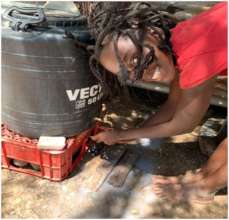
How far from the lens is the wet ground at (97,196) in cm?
233

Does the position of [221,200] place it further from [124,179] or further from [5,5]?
[5,5]

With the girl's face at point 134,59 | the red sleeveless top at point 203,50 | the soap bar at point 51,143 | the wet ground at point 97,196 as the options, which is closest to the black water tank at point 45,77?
the soap bar at point 51,143

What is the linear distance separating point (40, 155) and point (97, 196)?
0.47 m

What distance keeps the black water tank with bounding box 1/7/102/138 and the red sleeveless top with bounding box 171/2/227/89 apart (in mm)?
538

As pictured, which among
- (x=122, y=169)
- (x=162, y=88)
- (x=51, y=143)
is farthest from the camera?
(x=162, y=88)

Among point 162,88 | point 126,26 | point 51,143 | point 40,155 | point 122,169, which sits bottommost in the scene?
point 122,169

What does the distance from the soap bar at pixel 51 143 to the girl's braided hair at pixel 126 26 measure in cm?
52

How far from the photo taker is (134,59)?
1.83 metres

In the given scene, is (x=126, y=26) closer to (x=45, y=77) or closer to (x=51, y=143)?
(x=45, y=77)

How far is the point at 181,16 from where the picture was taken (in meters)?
3.10

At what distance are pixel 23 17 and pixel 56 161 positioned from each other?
0.93 meters

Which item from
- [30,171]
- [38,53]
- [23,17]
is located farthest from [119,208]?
[23,17]

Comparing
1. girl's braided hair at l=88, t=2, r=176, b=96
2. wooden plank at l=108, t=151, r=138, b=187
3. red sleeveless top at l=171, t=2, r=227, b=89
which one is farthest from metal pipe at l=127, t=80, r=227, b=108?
red sleeveless top at l=171, t=2, r=227, b=89

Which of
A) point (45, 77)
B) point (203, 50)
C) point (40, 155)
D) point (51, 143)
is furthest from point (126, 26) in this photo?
point (40, 155)
